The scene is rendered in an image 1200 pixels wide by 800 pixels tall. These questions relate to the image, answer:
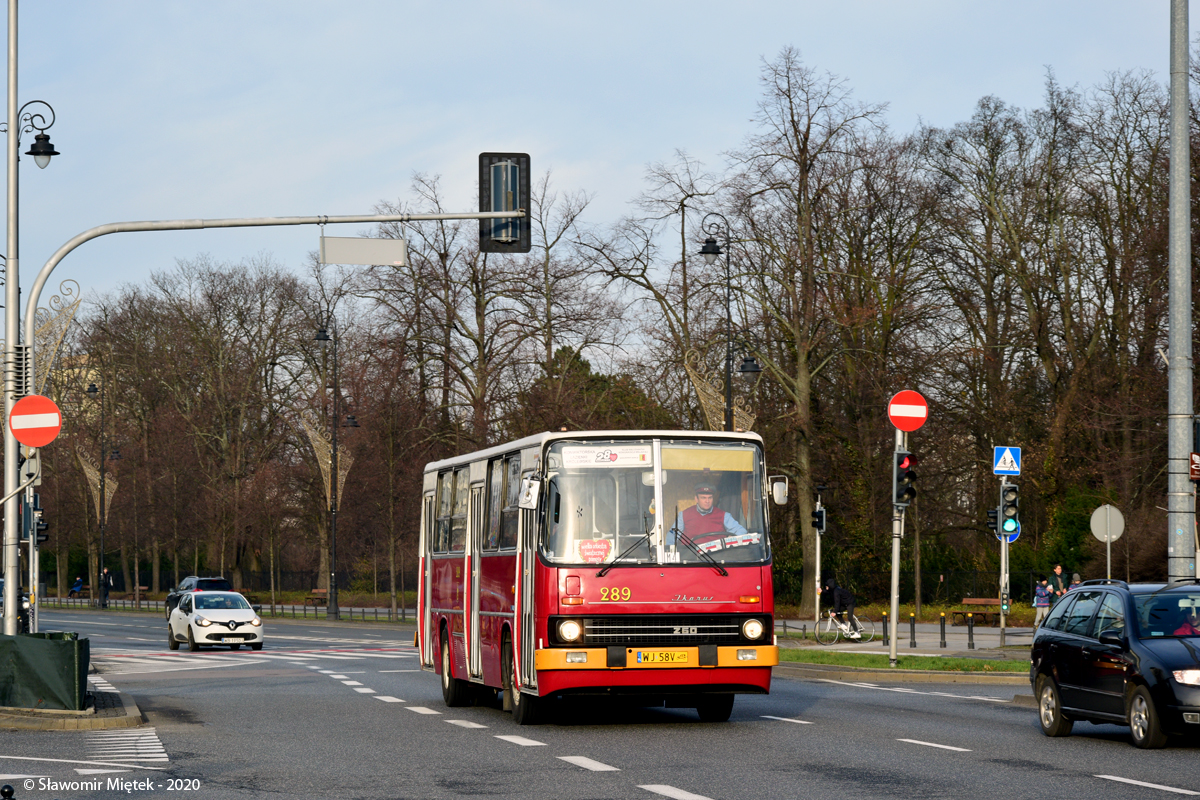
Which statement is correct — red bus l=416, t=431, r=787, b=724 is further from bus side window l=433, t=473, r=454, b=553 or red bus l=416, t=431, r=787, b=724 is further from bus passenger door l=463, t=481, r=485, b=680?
bus side window l=433, t=473, r=454, b=553

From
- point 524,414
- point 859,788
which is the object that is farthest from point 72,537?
point 859,788

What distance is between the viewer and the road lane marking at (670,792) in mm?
10805

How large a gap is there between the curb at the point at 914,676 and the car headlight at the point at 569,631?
10365mm

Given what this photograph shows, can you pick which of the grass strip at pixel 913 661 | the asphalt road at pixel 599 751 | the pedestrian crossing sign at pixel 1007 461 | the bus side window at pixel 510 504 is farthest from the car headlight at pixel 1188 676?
the pedestrian crossing sign at pixel 1007 461

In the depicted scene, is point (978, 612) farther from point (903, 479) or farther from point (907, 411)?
point (903, 479)

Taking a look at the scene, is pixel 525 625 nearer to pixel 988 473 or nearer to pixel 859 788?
pixel 859 788

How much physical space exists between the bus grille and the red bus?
0.04ft

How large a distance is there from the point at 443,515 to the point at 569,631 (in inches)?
229

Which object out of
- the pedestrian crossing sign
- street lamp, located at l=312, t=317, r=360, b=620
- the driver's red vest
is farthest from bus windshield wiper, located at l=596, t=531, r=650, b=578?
street lamp, located at l=312, t=317, r=360, b=620

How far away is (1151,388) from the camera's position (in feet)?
138

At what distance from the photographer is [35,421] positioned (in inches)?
698

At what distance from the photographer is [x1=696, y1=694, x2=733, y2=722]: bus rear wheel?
17094 mm

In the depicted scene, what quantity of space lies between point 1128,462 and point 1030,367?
1003 cm

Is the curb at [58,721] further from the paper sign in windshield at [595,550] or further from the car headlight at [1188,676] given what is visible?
the car headlight at [1188,676]
